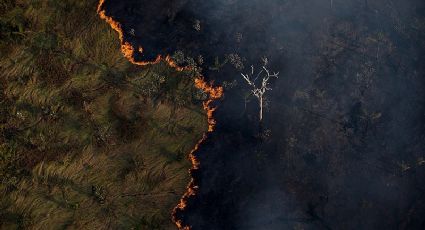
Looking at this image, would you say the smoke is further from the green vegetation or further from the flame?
the green vegetation

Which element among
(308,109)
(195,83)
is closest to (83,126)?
(195,83)

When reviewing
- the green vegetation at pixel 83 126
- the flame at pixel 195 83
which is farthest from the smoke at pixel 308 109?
the green vegetation at pixel 83 126

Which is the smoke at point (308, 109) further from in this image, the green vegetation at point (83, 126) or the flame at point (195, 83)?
the green vegetation at point (83, 126)

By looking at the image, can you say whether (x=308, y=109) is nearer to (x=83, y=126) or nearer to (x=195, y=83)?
(x=195, y=83)

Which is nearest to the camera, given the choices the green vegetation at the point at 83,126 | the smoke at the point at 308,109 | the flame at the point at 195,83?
the green vegetation at the point at 83,126

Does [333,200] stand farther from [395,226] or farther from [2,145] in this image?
[2,145]

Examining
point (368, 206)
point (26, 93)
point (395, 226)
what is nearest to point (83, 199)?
point (26, 93)
